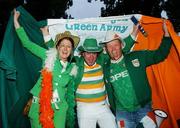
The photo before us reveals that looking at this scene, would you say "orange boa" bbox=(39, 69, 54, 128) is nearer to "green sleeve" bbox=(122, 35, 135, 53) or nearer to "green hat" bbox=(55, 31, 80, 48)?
"green hat" bbox=(55, 31, 80, 48)

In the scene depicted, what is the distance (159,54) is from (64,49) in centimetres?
129

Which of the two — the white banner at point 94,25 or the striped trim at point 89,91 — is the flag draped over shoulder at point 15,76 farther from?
the striped trim at point 89,91

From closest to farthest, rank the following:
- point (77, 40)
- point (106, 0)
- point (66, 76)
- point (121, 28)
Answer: point (66, 76) → point (77, 40) → point (121, 28) → point (106, 0)

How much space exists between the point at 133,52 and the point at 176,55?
2.26 feet

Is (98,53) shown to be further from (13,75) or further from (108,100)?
(13,75)

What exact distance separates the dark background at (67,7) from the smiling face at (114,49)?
10.7m

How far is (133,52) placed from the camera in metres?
5.78

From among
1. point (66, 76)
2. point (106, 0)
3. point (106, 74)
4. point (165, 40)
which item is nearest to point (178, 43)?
point (165, 40)

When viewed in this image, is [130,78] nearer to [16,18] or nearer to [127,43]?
[127,43]

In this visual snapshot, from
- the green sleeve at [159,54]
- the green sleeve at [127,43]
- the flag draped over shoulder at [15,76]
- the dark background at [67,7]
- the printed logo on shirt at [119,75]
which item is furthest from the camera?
the dark background at [67,7]

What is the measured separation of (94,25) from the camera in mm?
6496

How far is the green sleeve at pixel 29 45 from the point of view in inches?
220

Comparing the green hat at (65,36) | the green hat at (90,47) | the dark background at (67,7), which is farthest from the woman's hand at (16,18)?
the dark background at (67,7)

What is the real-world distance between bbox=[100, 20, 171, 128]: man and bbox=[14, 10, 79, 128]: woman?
1.76 feet
